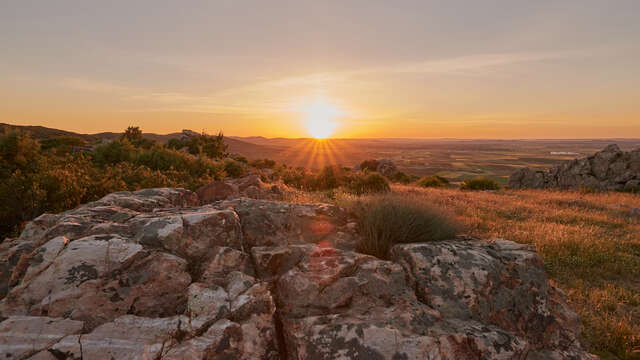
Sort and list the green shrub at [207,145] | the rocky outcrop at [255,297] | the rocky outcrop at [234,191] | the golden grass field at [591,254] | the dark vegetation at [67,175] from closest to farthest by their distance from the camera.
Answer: the rocky outcrop at [255,297]
the golden grass field at [591,254]
the dark vegetation at [67,175]
the rocky outcrop at [234,191]
the green shrub at [207,145]

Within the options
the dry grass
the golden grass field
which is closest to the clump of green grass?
the golden grass field

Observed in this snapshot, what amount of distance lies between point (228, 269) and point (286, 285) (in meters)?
0.79

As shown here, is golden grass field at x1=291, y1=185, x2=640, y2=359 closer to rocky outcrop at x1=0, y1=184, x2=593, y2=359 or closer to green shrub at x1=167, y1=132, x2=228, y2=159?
rocky outcrop at x1=0, y1=184, x2=593, y2=359

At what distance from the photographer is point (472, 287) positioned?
401cm

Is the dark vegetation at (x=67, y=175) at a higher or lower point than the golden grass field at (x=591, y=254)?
higher

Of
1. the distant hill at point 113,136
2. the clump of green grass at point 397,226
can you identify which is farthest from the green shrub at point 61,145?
the clump of green grass at point 397,226

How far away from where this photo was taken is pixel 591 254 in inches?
349

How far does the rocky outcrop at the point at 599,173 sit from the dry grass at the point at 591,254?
32.8 feet

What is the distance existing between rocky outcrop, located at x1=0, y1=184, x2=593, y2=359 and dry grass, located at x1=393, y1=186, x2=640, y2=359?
2.17 m

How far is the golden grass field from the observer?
555 cm

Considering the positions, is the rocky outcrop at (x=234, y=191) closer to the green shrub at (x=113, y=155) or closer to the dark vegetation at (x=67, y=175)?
the dark vegetation at (x=67, y=175)

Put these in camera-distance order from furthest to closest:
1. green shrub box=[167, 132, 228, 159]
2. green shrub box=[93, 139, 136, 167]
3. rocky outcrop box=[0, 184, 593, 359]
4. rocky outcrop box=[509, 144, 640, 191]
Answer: green shrub box=[167, 132, 228, 159] → rocky outcrop box=[509, 144, 640, 191] → green shrub box=[93, 139, 136, 167] → rocky outcrop box=[0, 184, 593, 359]

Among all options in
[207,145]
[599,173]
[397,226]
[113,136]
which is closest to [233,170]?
[207,145]

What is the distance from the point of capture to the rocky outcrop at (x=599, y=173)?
23.7 metres
